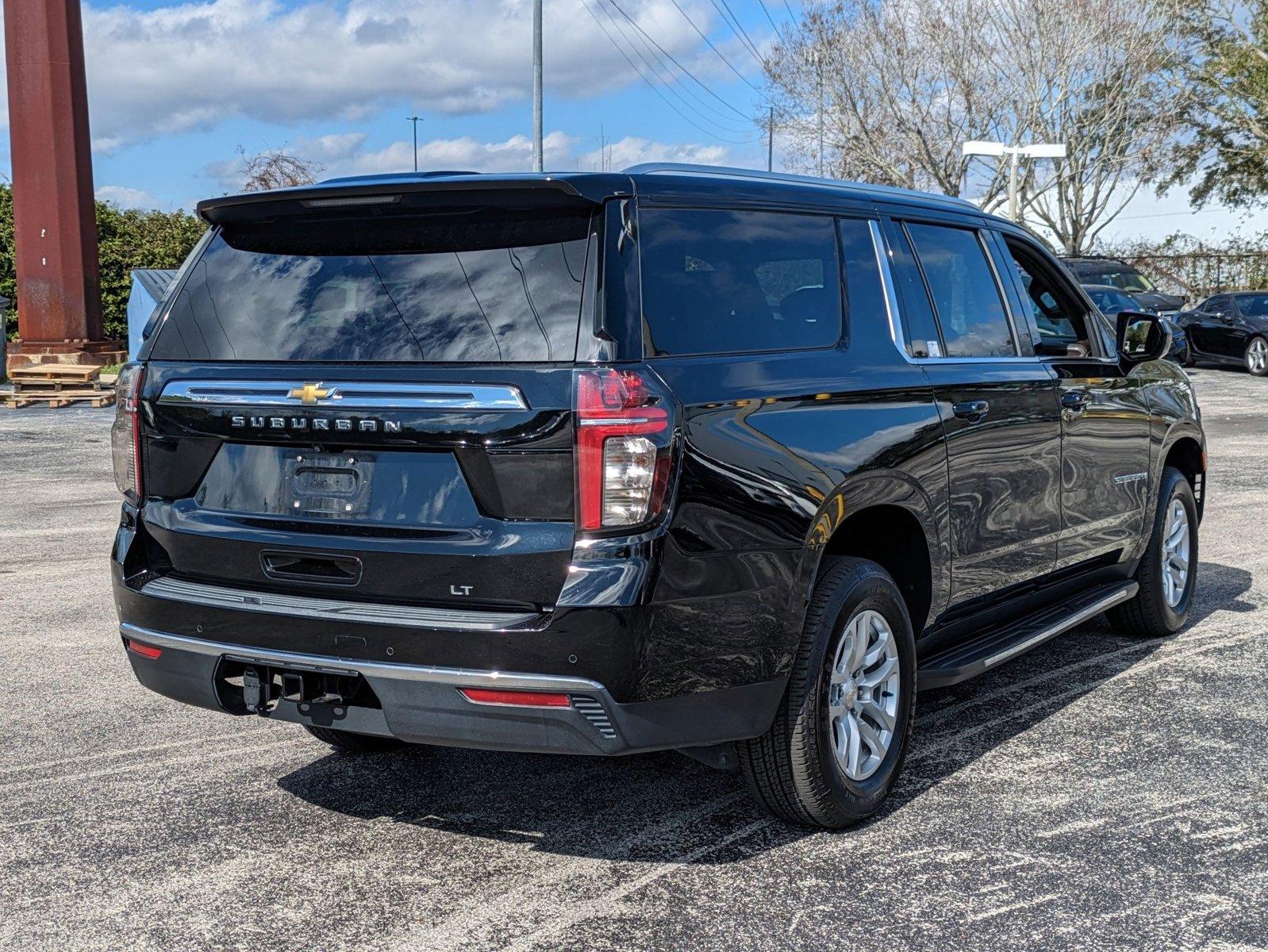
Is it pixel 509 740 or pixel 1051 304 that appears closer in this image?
pixel 509 740

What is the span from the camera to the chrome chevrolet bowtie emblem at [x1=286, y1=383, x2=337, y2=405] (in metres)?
3.67

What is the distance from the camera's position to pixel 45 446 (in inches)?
570

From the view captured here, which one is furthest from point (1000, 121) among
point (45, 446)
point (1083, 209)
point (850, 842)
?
point (850, 842)

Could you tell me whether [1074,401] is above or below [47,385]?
above

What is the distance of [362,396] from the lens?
11.9 feet

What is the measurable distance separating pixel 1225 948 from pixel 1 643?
5310mm

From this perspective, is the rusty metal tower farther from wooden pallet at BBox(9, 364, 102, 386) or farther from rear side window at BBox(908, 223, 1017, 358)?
rear side window at BBox(908, 223, 1017, 358)

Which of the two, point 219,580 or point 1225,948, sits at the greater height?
point 219,580

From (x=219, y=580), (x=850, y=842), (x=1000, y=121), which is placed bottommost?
(x=850, y=842)

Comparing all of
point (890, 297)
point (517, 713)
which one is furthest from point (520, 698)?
point (890, 297)

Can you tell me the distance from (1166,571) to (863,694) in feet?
9.45

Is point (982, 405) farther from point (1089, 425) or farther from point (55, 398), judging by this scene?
point (55, 398)

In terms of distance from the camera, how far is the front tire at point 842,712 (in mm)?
3979

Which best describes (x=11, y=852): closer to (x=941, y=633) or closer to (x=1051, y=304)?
(x=941, y=633)
